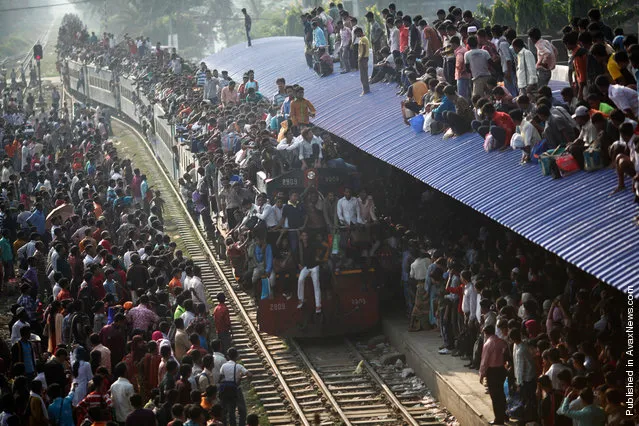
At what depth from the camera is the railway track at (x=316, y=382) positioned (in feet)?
55.0

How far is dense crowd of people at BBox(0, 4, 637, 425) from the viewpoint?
13609 mm

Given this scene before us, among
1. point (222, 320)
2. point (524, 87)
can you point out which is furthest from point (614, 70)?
point (222, 320)

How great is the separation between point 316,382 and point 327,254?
2443mm

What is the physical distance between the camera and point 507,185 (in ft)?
52.8

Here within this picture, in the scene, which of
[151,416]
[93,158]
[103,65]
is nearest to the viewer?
[151,416]

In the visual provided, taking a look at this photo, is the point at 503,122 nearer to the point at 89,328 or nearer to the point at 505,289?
the point at 505,289

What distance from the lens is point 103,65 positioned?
55031mm

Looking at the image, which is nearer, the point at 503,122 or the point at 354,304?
the point at 503,122

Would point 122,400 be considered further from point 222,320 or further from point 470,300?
point 470,300

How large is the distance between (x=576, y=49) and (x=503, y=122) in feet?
6.19

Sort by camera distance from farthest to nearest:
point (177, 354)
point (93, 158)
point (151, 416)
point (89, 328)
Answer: point (93, 158)
point (89, 328)
point (177, 354)
point (151, 416)

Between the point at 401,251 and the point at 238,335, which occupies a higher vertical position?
the point at 401,251

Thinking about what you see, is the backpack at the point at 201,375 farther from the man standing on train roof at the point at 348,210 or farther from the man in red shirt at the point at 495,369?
the man standing on train roof at the point at 348,210

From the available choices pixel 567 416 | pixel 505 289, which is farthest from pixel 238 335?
pixel 567 416
